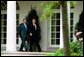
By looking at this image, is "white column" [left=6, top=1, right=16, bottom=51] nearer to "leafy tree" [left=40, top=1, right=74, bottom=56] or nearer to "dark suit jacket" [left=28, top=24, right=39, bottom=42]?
"dark suit jacket" [left=28, top=24, right=39, bottom=42]

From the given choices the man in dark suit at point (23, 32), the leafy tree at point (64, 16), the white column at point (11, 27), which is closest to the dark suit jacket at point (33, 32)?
the man in dark suit at point (23, 32)

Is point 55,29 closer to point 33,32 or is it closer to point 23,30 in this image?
point 33,32

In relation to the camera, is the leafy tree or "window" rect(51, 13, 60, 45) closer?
the leafy tree

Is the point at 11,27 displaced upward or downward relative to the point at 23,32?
upward

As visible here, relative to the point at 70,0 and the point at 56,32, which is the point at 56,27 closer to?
the point at 56,32

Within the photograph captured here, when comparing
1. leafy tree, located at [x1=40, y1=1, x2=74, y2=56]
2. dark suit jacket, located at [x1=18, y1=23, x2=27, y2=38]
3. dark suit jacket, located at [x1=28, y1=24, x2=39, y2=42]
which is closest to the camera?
leafy tree, located at [x1=40, y1=1, x2=74, y2=56]

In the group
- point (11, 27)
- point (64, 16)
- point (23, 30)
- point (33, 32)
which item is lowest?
point (33, 32)

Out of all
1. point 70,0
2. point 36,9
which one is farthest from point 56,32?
point 70,0

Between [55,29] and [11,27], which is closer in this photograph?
[11,27]

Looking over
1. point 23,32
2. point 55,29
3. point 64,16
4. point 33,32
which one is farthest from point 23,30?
point 64,16

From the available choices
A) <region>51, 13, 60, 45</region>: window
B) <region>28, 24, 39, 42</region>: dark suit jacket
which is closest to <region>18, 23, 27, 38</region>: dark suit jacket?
<region>28, 24, 39, 42</region>: dark suit jacket

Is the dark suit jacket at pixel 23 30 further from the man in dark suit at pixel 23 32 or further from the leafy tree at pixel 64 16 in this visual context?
the leafy tree at pixel 64 16

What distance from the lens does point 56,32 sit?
22703 millimetres

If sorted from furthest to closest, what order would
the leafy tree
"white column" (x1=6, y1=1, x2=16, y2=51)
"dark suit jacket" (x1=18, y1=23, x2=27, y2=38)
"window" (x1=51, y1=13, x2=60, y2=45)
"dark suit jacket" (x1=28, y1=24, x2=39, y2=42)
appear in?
"window" (x1=51, y1=13, x2=60, y2=45) < "dark suit jacket" (x1=28, y1=24, x2=39, y2=42) < "dark suit jacket" (x1=18, y1=23, x2=27, y2=38) < "white column" (x1=6, y1=1, x2=16, y2=51) < the leafy tree
